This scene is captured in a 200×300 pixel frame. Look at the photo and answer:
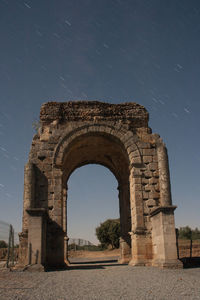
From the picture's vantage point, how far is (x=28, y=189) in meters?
11.1

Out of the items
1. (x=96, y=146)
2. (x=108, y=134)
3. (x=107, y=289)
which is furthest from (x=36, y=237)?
(x=96, y=146)

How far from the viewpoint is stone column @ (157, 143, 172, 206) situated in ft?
36.2

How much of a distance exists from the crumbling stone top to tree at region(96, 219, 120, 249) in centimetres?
2348

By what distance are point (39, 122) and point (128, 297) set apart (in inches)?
366

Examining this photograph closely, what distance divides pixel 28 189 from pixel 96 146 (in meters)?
4.32

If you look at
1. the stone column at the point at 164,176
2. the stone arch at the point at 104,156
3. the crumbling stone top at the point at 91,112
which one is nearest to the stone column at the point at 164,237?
the stone column at the point at 164,176

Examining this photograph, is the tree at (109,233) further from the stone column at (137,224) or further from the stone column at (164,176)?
the stone column at (164,176)

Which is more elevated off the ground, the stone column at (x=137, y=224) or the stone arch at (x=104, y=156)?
the stone arch at (x=104, y=156)

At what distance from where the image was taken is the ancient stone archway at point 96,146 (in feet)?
31.5

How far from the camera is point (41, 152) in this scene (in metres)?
11.8

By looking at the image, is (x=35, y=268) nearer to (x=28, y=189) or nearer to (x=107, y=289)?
(x=28, y=189)

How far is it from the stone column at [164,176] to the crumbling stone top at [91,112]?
1.66m

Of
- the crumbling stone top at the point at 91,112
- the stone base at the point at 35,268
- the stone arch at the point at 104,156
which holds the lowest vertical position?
the stone base at the point at 35,268

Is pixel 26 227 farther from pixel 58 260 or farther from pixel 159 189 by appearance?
pixel 159 189
